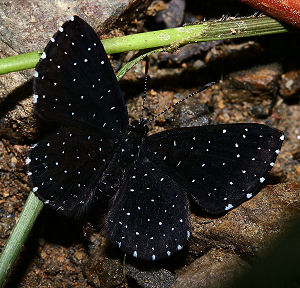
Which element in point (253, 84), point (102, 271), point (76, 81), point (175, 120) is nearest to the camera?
point (76, 81)

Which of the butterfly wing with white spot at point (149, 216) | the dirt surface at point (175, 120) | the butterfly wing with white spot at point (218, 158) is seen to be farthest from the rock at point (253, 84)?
the butterfly wing with white spot at point (149, 216)

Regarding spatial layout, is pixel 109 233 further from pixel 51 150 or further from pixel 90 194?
pixel 51 150

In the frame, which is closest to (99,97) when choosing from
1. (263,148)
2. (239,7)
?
(263,148)

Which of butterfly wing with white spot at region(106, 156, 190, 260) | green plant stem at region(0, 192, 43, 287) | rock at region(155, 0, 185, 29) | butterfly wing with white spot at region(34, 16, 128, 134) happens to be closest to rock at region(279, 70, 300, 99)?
rock at region(155, 0, 185, 29)

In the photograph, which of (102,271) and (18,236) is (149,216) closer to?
(102,271)

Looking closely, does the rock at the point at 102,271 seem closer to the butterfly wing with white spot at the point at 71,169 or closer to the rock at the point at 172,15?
the butterfly wing with white spot at the point at 71,169

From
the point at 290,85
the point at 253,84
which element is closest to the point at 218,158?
the point at 253,84

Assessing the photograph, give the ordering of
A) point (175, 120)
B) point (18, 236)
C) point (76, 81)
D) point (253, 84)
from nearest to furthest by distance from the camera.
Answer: point (76, 81)
point (18, 236)
point (175, 120)
point (253, 84)
